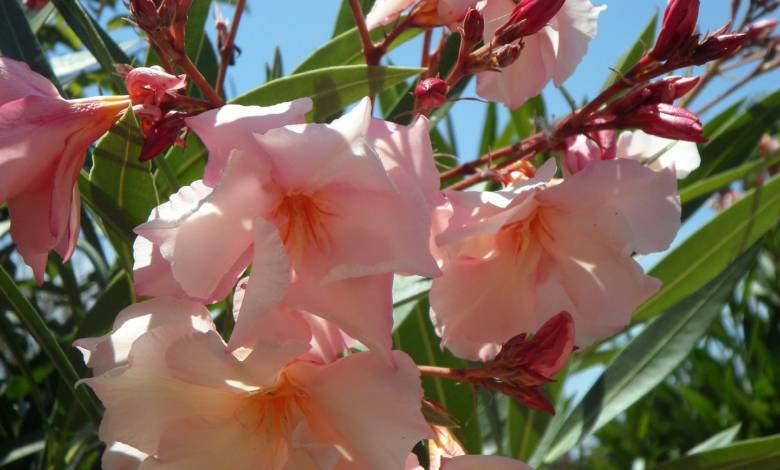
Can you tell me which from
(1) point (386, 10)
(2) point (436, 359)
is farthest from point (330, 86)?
(2) point (436, 359)

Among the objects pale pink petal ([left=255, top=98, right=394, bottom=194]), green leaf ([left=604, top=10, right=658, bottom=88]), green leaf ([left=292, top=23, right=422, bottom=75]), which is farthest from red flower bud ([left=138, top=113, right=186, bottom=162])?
green leaf ([left=604, top=10, right=658, bottom=88])

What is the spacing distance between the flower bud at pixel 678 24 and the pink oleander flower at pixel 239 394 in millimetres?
401

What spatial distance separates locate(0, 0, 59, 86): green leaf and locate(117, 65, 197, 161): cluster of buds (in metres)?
0.32

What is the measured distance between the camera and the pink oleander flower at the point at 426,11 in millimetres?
858

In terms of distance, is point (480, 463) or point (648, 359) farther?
point (648, 359)

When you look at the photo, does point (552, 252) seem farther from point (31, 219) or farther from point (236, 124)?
point (31, 219)

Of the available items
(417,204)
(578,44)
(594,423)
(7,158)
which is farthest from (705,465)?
(7,158)

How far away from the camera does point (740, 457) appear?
1.05 meters

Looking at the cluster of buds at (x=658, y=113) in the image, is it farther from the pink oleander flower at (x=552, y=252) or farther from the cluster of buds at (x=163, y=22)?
the cluster of buds at (x=163, y=22)

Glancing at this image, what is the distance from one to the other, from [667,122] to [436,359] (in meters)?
0.51

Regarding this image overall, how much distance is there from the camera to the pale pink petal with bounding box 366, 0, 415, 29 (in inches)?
36.0

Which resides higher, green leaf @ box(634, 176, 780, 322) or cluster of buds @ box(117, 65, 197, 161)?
cluster of buds @ box(117, 65, 197, 161)

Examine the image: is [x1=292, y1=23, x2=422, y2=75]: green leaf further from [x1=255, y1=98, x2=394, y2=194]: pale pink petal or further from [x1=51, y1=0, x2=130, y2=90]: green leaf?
[x1=255, y1=98, x2=394, y2=194]: pale pink petal

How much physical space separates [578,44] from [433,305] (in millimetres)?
331
